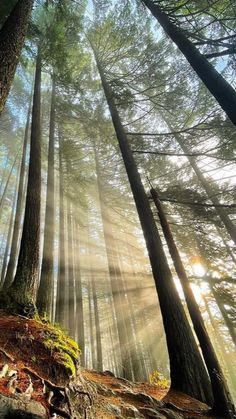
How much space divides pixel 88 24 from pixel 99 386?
48.9 feet

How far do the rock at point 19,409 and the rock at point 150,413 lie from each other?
2.06 meters

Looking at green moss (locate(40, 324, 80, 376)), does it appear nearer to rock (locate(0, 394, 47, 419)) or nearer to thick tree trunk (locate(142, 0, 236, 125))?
rock (locate(0, 394, 47, 419))

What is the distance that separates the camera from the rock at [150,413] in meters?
3.66

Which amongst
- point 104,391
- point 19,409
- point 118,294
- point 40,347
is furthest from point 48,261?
point 19,409

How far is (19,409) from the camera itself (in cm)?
209

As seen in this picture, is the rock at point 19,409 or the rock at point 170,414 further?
the rock at point 170,414

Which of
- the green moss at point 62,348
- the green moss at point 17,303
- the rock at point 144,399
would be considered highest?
the green moss at point 17,303

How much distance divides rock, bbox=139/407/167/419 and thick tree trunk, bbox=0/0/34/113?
182 inches

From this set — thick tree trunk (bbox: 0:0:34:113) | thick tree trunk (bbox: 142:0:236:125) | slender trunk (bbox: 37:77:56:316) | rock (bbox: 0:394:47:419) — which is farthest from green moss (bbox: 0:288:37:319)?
thick tree trunk (bbox: 142:0:236:125)

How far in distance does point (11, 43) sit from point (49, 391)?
202 inches

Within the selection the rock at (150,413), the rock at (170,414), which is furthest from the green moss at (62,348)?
the rock at (170,414)

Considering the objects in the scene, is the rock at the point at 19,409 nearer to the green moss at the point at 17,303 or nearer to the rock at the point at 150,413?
the rock at the point at 150,413

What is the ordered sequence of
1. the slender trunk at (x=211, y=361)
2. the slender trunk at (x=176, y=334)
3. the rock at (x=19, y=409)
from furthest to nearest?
the slender trunk at (x=176, y=334) < the slender trunk at (x=211, y=361) < the rock at (x=19, y=409)

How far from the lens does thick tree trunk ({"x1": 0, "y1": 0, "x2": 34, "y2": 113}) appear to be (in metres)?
3.90
